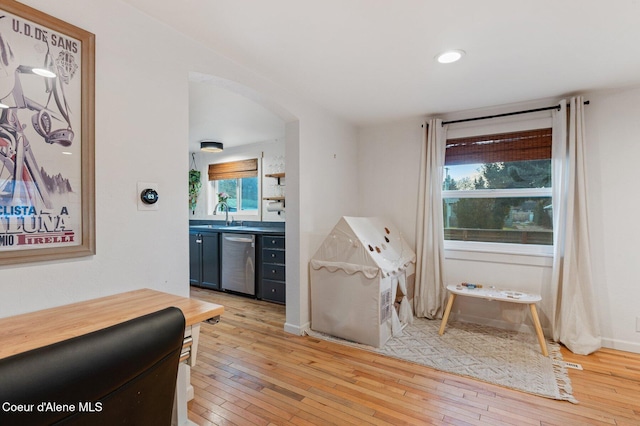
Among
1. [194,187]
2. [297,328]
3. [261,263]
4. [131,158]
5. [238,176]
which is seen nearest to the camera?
[131,158]

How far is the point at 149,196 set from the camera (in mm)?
1652

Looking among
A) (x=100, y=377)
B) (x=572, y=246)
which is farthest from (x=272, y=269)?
(x=100, y=377)

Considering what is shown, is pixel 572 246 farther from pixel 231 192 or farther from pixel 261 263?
pixel 231 192

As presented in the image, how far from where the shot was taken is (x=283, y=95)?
2.69 meters

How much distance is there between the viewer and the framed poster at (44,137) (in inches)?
47.2

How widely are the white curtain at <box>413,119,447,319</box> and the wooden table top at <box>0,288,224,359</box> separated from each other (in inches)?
103

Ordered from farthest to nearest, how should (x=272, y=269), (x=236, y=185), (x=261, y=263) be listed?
(x=236, y=185), (x=261, y=263), (x=272, y=269)

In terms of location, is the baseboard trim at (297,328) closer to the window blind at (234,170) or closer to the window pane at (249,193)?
the window pane at (249,193)

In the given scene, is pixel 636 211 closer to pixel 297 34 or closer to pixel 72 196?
pixel 297 34

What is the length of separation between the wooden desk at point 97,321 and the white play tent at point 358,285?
1.61 metres

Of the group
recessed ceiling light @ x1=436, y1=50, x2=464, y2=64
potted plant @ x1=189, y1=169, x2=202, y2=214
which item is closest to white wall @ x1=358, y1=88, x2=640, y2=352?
recessed ceiling light @ x1=436, y1=50, x2=464, y2=64

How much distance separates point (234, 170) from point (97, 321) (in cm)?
442

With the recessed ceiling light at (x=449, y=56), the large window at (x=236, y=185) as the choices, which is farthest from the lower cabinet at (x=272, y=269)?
the recessed ceiling light at (x=449, y=56)

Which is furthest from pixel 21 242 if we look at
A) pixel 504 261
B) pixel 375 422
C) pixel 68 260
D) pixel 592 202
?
pixel 592 202
